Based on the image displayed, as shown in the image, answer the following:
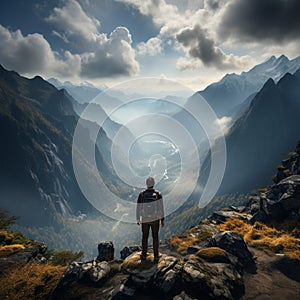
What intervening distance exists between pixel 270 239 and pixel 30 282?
18.4m

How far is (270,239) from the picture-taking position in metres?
18.3

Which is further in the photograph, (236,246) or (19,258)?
(19,258)

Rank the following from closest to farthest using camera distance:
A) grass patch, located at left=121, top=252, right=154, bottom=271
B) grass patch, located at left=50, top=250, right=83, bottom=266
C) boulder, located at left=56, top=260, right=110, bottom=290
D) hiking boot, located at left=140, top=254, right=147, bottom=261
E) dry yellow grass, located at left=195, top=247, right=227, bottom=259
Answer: grass patch, located at left=121, top=252, right=154, bottom=271 → boulder, located at left=56, top=260, right=110, bottom=290 → hiking boot, located at left=140, top=254, right=147, bottom=261 → dry yellow grass, located at left=195, top=247, right=227, bottom=259 → grass patch, located at left=50, top=250, right=83, bottom=266

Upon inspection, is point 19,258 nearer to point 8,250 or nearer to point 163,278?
point 8,250

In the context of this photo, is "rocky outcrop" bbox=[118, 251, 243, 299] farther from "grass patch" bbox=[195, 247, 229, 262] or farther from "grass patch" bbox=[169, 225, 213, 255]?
"grass patch" bbox=[169, 225, 213, 255]

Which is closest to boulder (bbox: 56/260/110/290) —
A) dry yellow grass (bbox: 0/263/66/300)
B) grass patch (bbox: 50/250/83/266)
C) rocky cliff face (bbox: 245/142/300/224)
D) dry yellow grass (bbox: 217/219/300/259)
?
dry yellow grass (bbox: 0/263/66/300)

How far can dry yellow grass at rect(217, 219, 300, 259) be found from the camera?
16.1 metres

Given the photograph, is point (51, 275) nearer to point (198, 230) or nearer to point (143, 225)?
point (143, 225)

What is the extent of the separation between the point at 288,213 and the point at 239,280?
13262 millimetres

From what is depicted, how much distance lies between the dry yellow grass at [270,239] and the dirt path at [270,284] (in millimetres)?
2064

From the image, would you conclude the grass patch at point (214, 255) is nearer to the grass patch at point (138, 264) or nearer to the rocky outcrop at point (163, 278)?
the rocky outcrop at point (163, 278)

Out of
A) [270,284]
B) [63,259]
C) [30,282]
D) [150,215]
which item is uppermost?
[150,215]

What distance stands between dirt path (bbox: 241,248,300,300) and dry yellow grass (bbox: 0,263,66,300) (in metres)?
10.4

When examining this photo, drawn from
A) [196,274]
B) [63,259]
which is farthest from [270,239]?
[63,259]
